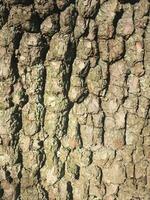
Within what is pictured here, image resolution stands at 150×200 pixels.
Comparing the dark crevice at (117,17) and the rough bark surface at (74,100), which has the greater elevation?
the dark crevice at (117,17)

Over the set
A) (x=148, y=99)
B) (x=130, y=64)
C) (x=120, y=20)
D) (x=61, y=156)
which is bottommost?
(x=61, y=156)

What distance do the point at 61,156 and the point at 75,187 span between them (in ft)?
0.50

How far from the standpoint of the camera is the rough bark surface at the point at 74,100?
1.42 meters

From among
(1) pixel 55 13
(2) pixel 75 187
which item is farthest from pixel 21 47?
(2) pixel 75 187

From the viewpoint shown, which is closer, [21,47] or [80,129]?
[21,47]

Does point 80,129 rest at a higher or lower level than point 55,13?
lower

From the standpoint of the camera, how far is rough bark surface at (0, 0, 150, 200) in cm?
142

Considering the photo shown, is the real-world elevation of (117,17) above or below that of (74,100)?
above

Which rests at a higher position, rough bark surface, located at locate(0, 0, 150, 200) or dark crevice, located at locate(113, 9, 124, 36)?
dark crevice, located at locate(113, 9, 124, 36)

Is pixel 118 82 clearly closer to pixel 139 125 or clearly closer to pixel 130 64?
pixel 130 64

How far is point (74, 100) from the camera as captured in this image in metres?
1.53

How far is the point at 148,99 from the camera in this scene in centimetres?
149

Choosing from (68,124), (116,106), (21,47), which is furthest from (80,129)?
(21,47)

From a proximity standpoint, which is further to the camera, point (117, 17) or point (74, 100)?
point (74, 100)
